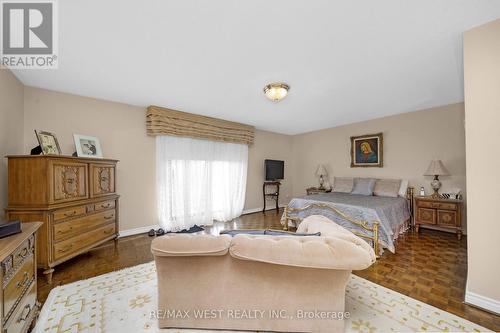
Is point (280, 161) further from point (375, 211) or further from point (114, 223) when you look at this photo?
point (114, 223)

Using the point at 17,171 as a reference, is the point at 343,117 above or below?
above

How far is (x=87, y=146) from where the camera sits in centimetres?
305

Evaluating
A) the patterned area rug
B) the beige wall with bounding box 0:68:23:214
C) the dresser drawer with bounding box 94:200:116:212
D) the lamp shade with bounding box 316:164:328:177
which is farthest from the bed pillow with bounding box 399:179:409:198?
the beige wall with bounding box 0:68:23:214

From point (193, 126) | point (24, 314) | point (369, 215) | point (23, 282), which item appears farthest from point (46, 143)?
point (369, 215)

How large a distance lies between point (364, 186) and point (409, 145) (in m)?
1.27

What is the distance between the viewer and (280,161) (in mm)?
6102

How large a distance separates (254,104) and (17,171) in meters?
3.34

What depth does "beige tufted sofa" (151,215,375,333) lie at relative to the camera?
1.39m

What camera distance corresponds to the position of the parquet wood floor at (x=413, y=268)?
187 centimetres

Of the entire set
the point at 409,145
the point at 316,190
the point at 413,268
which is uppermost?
the point at 409,145

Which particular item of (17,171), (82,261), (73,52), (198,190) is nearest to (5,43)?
(73,52)

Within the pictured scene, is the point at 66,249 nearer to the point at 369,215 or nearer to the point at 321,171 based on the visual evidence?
the point at 369,215

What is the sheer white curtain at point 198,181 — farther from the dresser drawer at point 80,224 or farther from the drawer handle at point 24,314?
the drawer handle at point 24,314

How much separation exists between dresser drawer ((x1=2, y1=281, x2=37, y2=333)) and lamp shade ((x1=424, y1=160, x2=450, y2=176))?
5.56 metres
